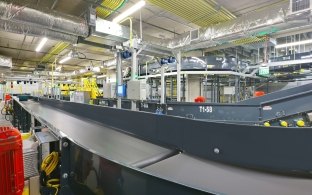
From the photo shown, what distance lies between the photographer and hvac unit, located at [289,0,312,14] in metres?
3.14

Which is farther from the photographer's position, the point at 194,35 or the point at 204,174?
the point at 194,35

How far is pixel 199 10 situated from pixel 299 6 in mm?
1849

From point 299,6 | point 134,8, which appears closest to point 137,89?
point 134,8

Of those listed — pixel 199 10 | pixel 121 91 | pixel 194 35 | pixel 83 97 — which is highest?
pixel 199 10

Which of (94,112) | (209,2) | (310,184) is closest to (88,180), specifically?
(310,184)

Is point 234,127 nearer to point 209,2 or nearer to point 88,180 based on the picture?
point 88,180

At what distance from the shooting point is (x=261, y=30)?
3926 millimetres

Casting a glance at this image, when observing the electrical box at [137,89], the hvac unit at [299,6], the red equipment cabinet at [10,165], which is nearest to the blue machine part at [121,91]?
the electrical box at [137,89]

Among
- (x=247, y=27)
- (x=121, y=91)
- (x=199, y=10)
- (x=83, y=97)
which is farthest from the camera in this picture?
(x=83, y=97)

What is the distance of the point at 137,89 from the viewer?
4.08 meters

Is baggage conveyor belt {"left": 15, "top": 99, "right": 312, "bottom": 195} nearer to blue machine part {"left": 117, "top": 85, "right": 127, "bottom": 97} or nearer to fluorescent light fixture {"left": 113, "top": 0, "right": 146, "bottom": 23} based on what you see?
fluorescent light fixture {"left": 113, "top": 0, "right": 146, "bottom": 23}

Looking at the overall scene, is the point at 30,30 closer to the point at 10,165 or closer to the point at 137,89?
the point at 137,89

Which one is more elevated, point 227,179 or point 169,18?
point 169,18

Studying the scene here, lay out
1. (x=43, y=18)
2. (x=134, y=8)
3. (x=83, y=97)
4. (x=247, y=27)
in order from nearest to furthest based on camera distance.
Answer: (x=43, y=18) < (x=134, y=8) < (x=247, y=27) < (x=83, y=97)
